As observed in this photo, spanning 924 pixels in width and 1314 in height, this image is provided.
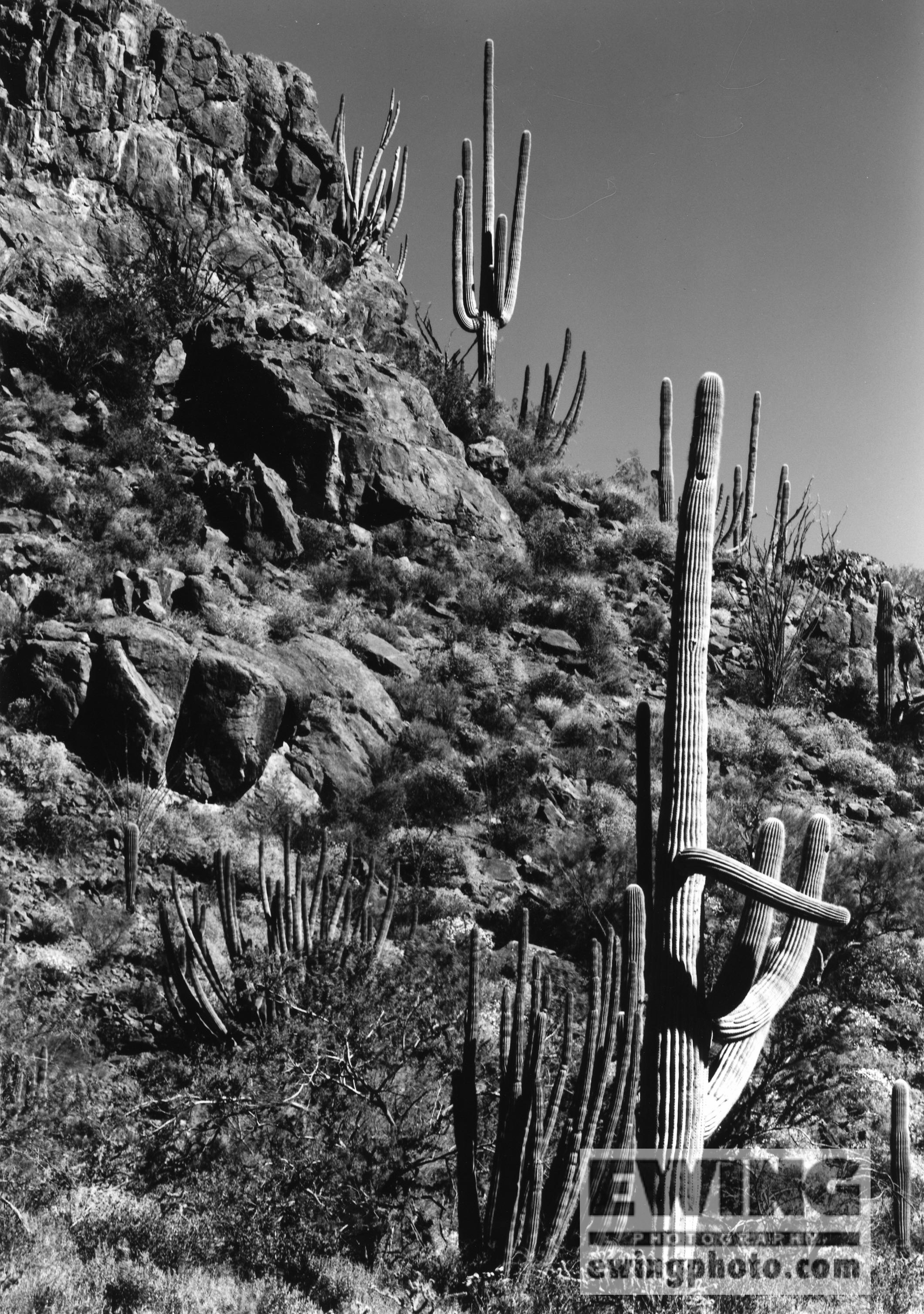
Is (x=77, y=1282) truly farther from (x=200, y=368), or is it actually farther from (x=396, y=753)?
(x=200, y=368)

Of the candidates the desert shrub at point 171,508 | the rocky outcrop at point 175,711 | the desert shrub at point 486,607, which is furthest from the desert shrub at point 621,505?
the rocky outcrop at point 175,711

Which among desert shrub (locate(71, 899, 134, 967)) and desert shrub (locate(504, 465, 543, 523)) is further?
desert shrub (locate(504, 465, 543, 523))

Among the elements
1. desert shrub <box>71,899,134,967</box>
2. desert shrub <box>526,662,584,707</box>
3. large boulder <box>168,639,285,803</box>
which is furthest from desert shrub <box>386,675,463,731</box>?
desert shrub <box>71,899,134,967</box>

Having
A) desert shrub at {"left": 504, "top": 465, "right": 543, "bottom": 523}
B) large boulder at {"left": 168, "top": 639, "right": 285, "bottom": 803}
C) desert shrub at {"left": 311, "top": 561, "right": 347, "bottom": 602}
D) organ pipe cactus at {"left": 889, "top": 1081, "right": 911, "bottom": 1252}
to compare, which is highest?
desert shrub at {"left": 504, "top": 465, "right": 543, "bottom": 523}

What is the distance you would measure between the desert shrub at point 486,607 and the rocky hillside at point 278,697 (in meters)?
0.06

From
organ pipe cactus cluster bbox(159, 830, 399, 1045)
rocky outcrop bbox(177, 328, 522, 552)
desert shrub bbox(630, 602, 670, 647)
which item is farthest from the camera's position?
desert shrub bbox(630, 602, 670, 647)

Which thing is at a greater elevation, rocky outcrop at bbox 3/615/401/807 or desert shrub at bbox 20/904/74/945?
rocky outcrop at bbox 3/615/401/807

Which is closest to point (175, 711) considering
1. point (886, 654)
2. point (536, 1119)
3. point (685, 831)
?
point (685, 831)

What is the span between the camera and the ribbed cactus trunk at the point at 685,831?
6219 millimetres

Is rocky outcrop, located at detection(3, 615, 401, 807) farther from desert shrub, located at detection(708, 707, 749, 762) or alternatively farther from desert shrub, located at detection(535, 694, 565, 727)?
desert shrub, located at detection(708, 707, 749, 762)

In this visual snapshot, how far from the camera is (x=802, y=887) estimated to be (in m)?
7.21

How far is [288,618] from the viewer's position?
15.5 meters

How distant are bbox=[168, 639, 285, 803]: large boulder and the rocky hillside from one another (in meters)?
0.04

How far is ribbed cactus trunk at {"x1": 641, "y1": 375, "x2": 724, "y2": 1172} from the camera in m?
6.22
